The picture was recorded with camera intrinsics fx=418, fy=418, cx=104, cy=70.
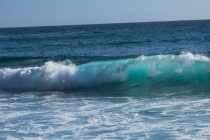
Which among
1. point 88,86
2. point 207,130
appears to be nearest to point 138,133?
point 207,130

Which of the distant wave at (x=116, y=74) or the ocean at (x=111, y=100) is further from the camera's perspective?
the distant wave at (x=116, y=74)

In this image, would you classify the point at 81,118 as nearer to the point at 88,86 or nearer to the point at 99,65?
the point at 88,86

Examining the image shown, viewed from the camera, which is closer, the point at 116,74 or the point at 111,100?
the point at 111,100

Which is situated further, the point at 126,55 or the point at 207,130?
the point at 126,55

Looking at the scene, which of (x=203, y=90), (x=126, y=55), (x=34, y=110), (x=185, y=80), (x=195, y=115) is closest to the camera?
(x=195, y=115)

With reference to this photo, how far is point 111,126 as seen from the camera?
8.64m

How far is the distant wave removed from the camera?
15.4 metres

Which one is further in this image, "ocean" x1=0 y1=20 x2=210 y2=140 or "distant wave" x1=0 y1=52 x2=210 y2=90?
"distant wave" x1=0 y1=52 x2=210 y2=90

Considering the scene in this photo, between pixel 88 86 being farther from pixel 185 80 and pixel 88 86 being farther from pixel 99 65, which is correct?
pixel 185 80

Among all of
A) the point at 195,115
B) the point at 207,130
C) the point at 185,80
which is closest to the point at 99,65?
the point at 185,80

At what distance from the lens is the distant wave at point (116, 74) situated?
1544cm

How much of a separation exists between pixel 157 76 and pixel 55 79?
12.6 ft

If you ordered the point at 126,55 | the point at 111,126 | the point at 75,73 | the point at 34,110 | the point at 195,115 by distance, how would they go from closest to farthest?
the point at 111,126
the point at 195,115
the point at 34,110
the point at 75,73
the point at 126,55

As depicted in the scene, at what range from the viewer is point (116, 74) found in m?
16.2
